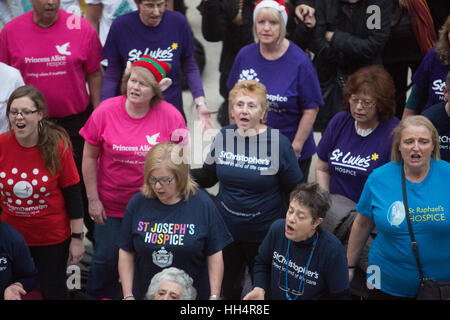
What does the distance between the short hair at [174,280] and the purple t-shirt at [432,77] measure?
2.13 meters

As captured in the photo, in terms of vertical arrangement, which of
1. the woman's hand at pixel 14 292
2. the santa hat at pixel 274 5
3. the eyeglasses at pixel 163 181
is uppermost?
the santa hat at pixel 274 5

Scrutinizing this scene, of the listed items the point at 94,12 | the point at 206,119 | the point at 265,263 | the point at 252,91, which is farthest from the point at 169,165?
the point at 94,12

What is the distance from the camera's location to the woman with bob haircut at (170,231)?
351 cm

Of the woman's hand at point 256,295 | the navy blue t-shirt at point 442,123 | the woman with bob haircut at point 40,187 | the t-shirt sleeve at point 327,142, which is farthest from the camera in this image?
the t-shirt sleeve at point 327,142

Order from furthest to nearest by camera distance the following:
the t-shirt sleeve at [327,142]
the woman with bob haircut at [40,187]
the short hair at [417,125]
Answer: the t-shirt sleeve at [327,142] < the woman with bob haircut at [40,187] < the short hair at [417,125]

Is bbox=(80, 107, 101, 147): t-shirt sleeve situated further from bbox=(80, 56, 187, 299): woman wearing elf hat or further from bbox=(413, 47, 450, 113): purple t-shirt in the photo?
bbox=(413, 47, 450, 113): purple t-shirt

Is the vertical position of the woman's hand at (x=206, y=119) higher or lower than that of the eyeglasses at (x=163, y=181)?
higher

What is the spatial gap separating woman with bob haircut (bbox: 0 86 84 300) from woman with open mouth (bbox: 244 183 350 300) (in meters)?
1.32

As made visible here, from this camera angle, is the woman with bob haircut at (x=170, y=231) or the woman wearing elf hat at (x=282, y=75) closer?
the woman with bob haircut at (x=170, y=231)

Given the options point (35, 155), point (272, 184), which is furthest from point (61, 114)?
point (272, 184)

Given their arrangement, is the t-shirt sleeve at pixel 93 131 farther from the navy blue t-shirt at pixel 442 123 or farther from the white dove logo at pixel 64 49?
the navy blue t-shirt at pixel 442 123

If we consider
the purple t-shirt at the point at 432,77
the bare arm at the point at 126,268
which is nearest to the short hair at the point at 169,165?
the bare arm at the point at 126,268

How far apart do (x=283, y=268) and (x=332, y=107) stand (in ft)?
6.63

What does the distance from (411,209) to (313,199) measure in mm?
526
